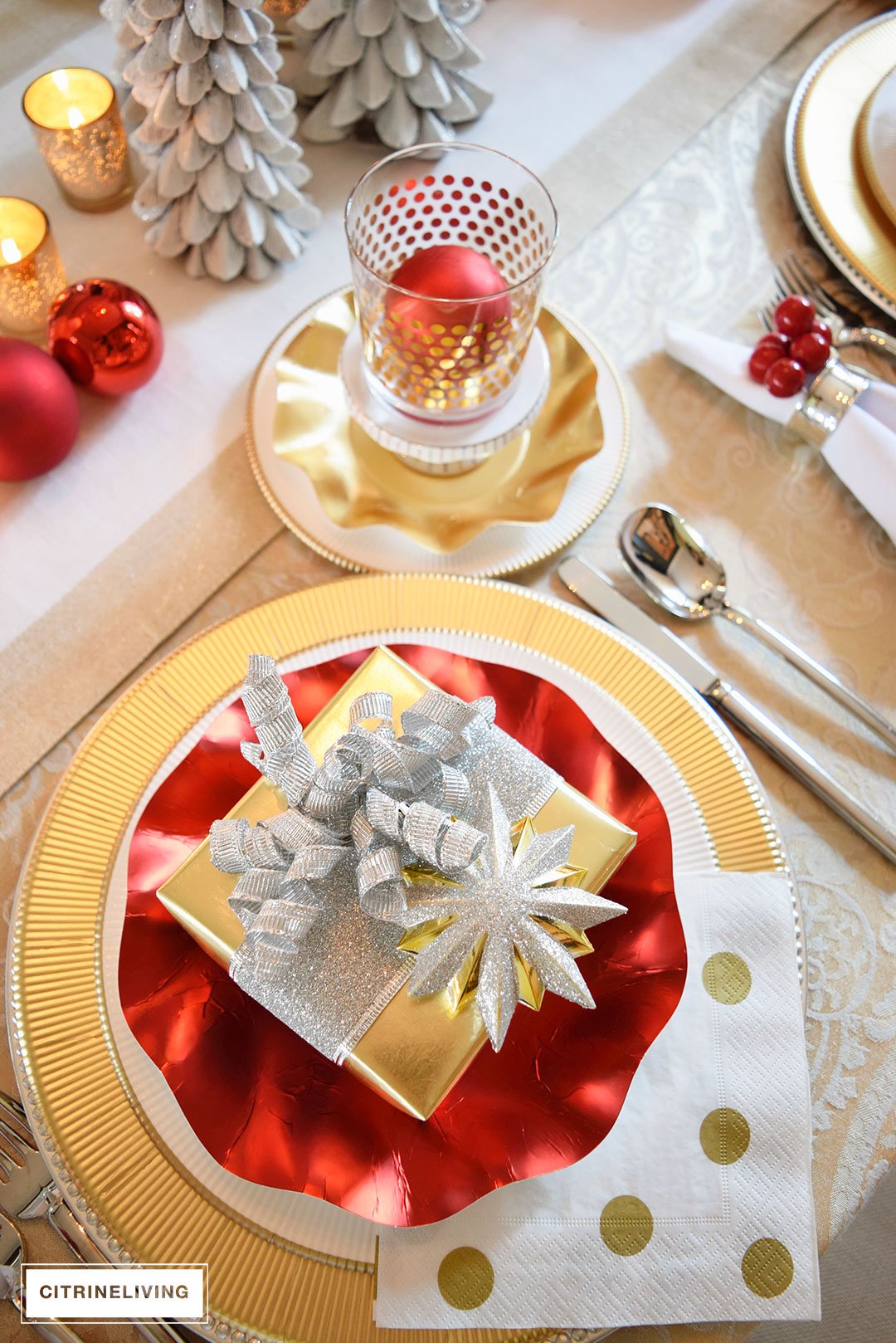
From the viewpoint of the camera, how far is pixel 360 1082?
1.55ft

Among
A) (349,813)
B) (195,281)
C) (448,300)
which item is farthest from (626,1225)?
(195,281)

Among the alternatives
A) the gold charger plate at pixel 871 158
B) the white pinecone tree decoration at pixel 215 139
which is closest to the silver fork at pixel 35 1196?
the white pinecone tree decoration at pixel 215 139

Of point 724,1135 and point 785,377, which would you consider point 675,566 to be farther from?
point 724,1135

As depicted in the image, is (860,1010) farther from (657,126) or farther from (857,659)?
(657,126)

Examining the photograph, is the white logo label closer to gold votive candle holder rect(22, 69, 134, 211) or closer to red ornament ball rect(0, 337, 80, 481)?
red ornament ball rect(0, 337, 80, 481)

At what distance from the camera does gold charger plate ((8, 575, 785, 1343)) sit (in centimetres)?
45

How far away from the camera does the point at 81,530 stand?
68 cm

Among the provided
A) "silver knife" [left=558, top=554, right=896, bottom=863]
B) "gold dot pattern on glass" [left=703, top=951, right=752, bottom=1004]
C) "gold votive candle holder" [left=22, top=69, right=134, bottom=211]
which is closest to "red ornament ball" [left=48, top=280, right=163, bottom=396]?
"gold votive candle holder" [left=22, top=69, right=134, bottom=211]

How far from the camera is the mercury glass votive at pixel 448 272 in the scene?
60 cm

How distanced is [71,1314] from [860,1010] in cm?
42

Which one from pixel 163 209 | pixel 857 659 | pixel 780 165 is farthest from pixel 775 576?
pixel 163 209

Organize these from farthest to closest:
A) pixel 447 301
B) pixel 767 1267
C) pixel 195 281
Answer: pixel 195 281 < pixel 447 301 < pixel 767 1267

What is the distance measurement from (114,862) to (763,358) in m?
0.55

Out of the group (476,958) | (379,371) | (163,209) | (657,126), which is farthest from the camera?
(657,126)
